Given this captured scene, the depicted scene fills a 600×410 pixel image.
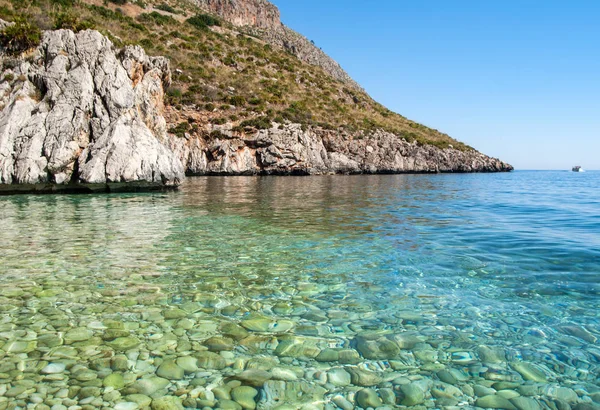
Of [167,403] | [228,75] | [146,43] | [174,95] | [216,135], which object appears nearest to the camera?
[167,403]

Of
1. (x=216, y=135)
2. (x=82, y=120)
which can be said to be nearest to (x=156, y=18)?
(x=216, y=135)

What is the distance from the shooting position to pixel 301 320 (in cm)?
523

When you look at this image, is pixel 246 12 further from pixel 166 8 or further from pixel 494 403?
pixel 494 403

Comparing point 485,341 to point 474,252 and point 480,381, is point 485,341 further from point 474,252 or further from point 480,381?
point 474,252

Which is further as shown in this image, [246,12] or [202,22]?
[246,12]

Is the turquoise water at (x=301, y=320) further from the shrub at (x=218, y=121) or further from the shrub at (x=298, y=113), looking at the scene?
the shrub at (x=298, y=113)

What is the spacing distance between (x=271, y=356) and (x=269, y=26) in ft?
459

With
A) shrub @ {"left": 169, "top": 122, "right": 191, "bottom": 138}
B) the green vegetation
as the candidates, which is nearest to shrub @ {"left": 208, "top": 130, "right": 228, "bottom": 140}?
the green vegetation

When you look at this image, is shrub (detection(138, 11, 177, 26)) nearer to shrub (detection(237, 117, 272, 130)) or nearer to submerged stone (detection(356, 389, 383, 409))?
shrub (detection(237, 117, 272, 130))

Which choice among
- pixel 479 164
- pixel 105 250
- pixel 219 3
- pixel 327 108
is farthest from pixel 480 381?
pixel 219 3

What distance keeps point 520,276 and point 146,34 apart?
71.0 meters

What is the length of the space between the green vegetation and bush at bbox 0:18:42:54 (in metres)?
19.7

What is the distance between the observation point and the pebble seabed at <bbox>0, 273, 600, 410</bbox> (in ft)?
11.4

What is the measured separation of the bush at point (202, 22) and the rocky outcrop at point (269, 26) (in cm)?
2632
